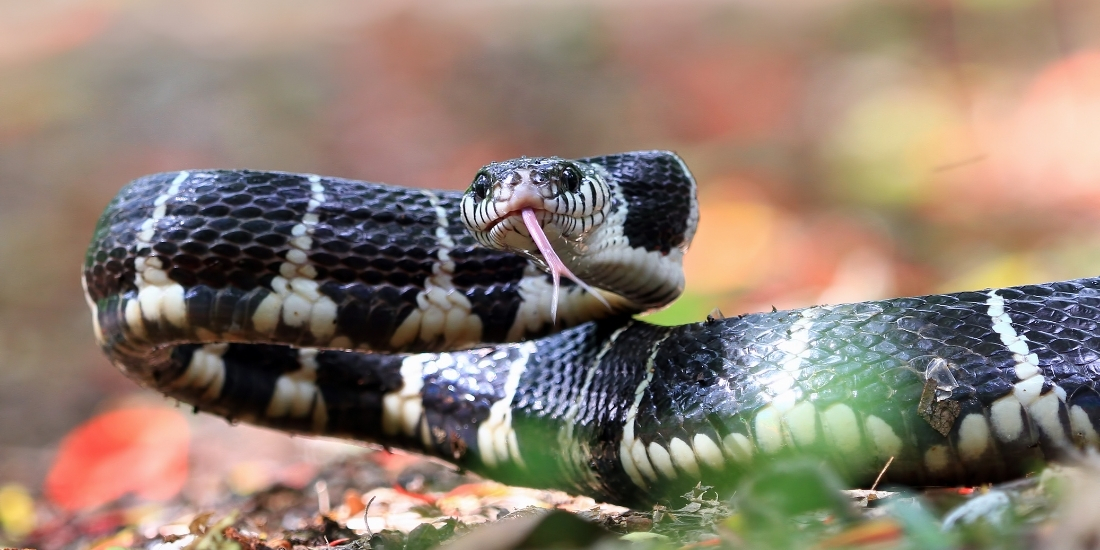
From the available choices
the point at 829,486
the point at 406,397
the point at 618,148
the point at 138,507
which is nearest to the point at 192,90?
the point at 618,148

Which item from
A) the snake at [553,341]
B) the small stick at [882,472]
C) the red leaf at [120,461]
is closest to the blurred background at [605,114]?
the red leaf at [120,461]

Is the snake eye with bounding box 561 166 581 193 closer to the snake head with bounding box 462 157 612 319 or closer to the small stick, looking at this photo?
the snake head with bounding box 462 157 612 319

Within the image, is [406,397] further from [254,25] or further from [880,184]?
[254,25]

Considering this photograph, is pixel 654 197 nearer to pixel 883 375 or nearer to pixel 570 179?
pixel 570 179

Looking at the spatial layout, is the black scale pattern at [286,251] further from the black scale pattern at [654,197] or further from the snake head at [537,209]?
the black scale pattern at [654,197]

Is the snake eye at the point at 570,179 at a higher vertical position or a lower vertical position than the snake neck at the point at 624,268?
higher

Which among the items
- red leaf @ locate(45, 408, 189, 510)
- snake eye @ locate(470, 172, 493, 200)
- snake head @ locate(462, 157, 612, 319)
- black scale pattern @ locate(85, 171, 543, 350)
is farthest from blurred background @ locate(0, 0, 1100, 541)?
snake eye @ locate(470, 172, 493, 200)
